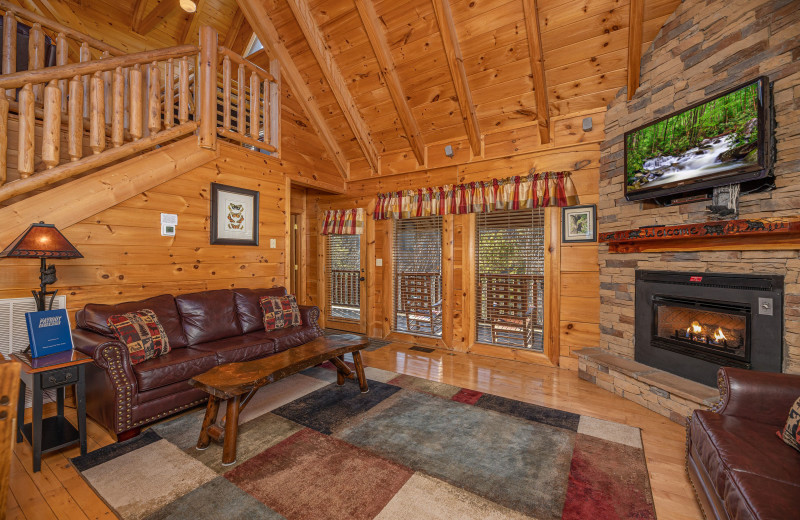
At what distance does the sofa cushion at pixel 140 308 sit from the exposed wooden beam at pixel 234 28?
542 cm

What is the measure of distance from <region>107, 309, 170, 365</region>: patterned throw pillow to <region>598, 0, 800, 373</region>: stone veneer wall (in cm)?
424

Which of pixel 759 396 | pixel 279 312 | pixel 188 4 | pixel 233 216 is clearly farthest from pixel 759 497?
pixel 188 4

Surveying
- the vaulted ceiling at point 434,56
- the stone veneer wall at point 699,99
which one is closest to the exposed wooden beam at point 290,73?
the vaulted ceiling at point 434,56

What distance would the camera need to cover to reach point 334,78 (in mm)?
4371

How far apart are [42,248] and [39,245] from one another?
0.08 feet

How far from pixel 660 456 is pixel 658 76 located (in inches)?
126

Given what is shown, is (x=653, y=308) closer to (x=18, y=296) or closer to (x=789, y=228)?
(x=789, y=228)

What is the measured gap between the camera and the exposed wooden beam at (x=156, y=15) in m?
5.09

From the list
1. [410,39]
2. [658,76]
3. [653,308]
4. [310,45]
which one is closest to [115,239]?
[310,45]

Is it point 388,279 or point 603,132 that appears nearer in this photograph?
point 603,132

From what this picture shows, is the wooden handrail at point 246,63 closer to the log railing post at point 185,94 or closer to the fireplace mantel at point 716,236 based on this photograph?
the log railing post at point 185,94

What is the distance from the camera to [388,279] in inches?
206

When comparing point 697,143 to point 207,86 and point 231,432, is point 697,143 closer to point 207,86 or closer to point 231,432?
point 231,432

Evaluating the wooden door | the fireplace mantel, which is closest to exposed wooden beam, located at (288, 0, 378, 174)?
the wooden door
